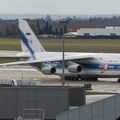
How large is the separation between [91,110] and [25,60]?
55577mm

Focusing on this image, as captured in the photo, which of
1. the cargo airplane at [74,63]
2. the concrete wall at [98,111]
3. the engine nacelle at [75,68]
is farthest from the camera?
the engine nacelle at [75,68]

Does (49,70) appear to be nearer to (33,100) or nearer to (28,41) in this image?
(28,41)

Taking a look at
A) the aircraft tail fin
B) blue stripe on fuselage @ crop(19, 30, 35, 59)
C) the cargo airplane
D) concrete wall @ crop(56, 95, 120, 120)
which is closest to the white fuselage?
the cargo airplane

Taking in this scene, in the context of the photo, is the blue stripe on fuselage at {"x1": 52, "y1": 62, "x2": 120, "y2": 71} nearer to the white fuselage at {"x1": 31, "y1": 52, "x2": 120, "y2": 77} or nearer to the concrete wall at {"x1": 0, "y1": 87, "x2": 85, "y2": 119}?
the white fuselage at {"x1": 31, "y1": 52, "x2": 120, "y2": 77}

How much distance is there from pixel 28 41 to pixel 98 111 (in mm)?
56105

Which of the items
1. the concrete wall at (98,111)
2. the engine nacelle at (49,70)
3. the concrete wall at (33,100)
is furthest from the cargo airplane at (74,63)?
the concrete wall at (98,111)

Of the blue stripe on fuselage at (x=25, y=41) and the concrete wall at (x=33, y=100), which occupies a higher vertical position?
the concrete wall at (x=33, y=100)

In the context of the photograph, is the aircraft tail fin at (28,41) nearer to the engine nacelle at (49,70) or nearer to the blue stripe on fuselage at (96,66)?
the engine nacelle at (49,70)

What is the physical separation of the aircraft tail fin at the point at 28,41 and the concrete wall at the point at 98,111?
2049 inches

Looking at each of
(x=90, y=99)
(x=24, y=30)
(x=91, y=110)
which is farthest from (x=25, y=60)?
(x=91, y=110)

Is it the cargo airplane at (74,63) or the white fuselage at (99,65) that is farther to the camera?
the cargo airplane at (74,63)

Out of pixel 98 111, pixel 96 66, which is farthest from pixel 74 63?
pixel 98 111

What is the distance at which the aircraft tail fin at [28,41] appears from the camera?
99375mm

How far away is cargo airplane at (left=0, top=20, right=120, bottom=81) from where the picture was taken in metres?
91.9
